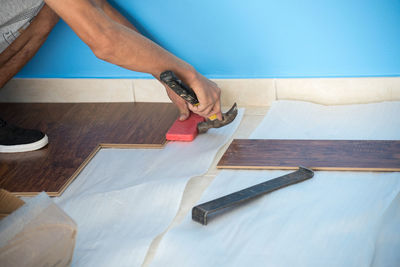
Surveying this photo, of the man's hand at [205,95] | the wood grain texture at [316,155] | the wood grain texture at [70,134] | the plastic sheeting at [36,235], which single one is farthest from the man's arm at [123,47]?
the plastic sheeting at [36,235]

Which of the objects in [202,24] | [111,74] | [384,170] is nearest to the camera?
[384,170]

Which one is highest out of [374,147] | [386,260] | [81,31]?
[374,147]

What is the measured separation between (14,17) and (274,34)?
3.98 feet

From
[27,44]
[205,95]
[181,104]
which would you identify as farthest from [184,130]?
[27,44]

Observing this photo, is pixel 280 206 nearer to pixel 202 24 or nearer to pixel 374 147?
pixel 374 147

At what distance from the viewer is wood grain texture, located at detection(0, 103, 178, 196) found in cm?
221

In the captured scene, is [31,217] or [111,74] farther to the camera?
[111,74]

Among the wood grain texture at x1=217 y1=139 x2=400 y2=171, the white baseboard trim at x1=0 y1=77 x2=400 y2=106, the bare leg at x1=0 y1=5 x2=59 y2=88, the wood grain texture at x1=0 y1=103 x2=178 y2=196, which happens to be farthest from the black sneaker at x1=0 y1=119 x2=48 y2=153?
the wood grain texture at x1=217 y1=139 x2=400 y2=171

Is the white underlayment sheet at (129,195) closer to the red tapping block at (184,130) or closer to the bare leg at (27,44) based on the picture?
the red tapping block at (184,130)

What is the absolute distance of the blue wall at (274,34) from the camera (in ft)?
8.18

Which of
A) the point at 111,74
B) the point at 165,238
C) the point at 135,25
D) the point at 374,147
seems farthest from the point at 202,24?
the point at 165,238

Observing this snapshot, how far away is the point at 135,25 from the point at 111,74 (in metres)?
0.33

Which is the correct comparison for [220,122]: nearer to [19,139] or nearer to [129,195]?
[129,195]

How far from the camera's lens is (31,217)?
4.47 ft
